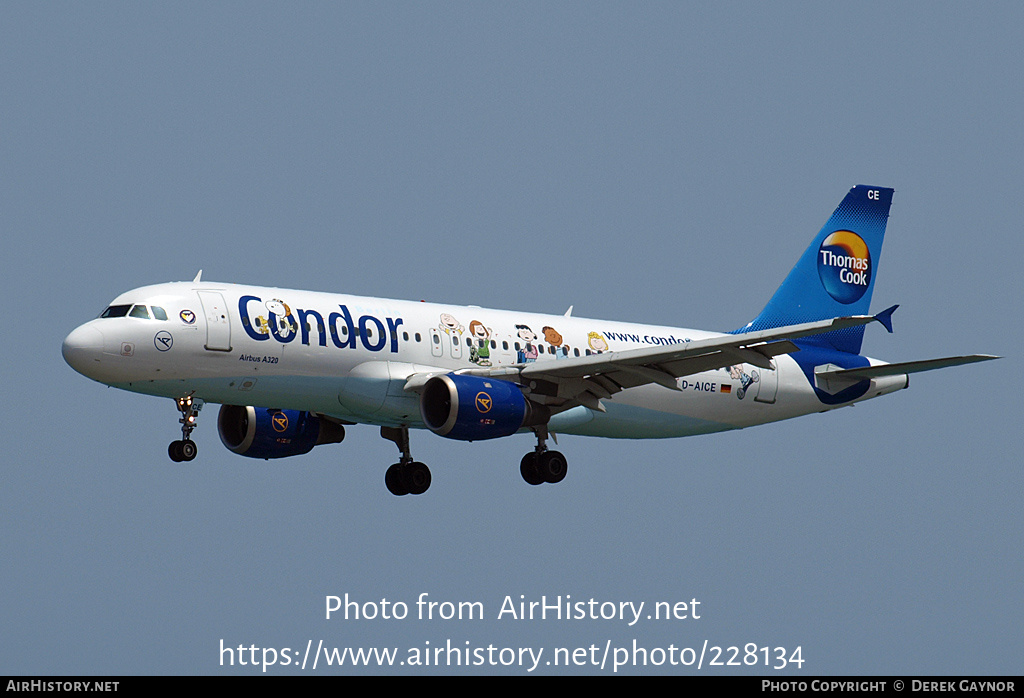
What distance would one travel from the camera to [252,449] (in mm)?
39875

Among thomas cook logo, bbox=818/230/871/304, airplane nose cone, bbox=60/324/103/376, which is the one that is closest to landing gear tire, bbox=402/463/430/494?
airplane nose cone, bbox=60/324/103/376

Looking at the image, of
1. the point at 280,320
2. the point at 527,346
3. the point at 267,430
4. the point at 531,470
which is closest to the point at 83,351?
the point at 280,320

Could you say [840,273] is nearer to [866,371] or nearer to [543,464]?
[866,371]

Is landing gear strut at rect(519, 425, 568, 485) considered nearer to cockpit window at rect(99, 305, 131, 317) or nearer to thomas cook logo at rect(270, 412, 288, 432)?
thomas cook logo at rect(270, 412, 288, 432)

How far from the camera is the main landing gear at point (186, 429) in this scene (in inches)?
1350

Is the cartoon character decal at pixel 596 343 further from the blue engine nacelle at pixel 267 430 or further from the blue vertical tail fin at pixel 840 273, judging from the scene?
the blue engine nacelle at pixel 267 430

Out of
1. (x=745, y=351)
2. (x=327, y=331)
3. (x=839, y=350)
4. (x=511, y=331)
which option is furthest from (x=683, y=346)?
→ (x=839, y=350)

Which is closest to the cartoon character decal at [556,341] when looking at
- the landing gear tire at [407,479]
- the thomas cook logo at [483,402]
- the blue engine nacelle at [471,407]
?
the blue engine nacelle at [471,407]

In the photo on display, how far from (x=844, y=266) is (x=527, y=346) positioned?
12.6 meters

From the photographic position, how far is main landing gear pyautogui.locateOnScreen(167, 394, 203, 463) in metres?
34.3

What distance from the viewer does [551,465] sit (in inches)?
1545

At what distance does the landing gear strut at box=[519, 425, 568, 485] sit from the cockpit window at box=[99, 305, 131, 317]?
38.0ft

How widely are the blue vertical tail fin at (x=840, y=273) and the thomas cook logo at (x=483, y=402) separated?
1258 cm

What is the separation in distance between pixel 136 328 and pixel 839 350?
877 inches
